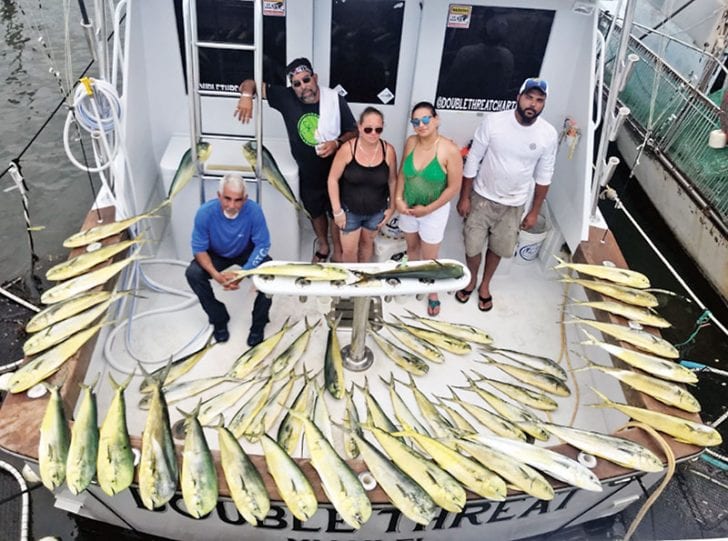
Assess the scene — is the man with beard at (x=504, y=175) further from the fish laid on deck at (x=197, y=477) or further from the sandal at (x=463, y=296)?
the fish laid on deck at (x=197, y=477)

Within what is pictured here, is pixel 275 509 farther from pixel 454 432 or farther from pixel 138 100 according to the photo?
pixel 138 100

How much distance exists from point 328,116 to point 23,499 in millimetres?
3171

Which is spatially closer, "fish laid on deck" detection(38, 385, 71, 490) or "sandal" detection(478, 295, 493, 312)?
"fish laid on deck" detection(38, 385, 71, 490)

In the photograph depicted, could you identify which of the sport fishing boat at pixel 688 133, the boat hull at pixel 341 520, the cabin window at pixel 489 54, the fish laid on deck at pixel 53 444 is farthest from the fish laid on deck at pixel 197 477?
the sport fishing boat at pixel 688 133

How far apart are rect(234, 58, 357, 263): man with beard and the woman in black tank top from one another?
26 cm

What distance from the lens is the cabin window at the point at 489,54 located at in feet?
13.2

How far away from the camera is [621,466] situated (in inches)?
112

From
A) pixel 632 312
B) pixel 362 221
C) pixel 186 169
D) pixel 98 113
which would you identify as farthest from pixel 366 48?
pixel 632 312

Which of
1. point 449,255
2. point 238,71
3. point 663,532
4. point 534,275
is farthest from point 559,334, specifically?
point 238,71

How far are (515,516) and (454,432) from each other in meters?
0.53

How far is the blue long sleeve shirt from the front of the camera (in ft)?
11.5

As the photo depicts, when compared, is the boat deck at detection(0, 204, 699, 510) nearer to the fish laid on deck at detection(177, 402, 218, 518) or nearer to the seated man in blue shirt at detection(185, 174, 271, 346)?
the seated man in blue shirt at detection(185, 174, 271, 346)

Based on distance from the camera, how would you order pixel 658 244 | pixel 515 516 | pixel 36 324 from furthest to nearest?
1. pixel 658 244
2. pixel 36 324
3. pixel 515 516

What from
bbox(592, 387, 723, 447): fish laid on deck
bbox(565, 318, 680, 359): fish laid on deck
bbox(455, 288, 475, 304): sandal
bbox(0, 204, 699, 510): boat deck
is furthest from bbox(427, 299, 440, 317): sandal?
bbox(592, 387, 723, 447): fish laid on deck
